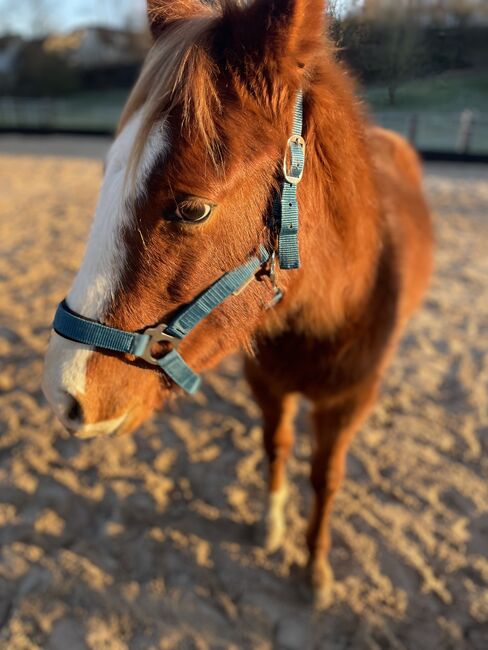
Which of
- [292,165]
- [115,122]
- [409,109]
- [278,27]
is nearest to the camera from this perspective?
[278,27]

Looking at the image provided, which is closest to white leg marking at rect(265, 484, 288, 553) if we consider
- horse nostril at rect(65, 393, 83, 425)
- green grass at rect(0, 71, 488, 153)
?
horse nostril at rect(65, 393, 83, 425)

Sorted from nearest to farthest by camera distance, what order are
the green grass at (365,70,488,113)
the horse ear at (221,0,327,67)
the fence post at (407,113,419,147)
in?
1. the horse ear at (221,0,327,67)
2. the green grass at (365,70,488,113)
3. the fence post at (407,113,419,147)

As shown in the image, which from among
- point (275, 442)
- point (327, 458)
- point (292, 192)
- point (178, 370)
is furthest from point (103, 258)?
point (275, 442)

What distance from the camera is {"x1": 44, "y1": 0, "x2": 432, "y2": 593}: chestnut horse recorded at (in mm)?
929

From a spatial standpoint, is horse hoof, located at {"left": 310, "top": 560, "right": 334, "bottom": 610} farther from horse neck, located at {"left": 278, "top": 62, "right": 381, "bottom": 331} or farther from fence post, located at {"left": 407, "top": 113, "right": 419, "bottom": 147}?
fence post, located at {"left": 407, "top": 113, "right": 419, "bottom": 147}

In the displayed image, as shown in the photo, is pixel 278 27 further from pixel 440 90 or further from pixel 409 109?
pixel 409 109

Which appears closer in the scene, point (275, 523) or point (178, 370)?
point (178, 370)

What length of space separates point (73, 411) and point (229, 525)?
137cm

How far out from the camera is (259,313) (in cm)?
119

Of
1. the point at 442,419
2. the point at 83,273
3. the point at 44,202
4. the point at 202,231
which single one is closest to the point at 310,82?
the point at 202,231

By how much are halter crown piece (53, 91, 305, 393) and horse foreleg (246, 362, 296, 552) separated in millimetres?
872

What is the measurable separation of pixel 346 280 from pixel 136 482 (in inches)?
62.3

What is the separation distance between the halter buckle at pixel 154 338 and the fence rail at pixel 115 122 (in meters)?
4.72

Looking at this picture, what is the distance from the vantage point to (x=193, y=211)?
95cm
